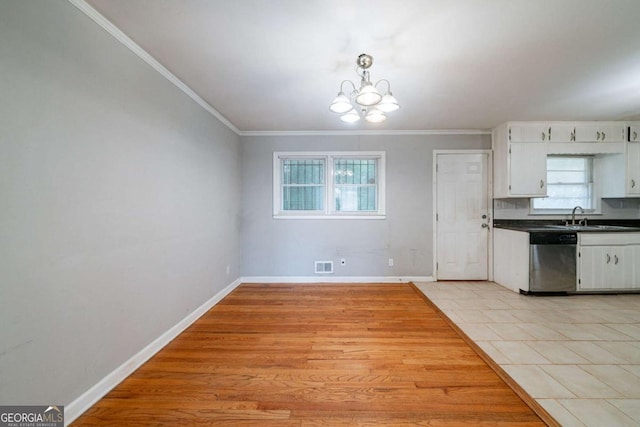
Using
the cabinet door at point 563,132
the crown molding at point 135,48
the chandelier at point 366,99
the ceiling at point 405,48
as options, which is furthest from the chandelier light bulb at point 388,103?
the cabinet door at point 563,132

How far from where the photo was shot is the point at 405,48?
1959 millimetres

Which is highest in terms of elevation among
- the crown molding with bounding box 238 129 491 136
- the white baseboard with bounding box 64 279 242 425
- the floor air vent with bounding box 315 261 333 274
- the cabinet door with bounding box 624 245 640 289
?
the crown molding with bounding box 238 129 491 136

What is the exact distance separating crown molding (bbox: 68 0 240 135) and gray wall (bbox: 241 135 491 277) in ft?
4.58

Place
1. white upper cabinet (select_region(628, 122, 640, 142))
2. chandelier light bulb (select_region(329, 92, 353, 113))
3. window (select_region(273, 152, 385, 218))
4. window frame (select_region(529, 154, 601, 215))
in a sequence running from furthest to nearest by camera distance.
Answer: window (select_region(273, 152, 385, 218))
window frame (select_region(529, 154, 601, 215))
white upper cabinet (select_region(628, 122, 640, 142))
chandelier light bulb (select_region(329, 92, 353, 113))

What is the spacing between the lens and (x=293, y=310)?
3.03 metres

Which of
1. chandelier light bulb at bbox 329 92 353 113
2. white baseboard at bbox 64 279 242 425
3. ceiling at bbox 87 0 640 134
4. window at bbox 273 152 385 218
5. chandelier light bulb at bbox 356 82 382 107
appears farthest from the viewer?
window at bbox 273 152 385 218

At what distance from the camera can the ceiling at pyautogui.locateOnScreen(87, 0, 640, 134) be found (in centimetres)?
159

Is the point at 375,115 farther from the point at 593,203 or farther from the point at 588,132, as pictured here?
the point at 593,203

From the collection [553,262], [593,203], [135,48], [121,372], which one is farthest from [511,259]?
[135,48]

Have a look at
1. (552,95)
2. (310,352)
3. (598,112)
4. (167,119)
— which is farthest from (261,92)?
(598,112)

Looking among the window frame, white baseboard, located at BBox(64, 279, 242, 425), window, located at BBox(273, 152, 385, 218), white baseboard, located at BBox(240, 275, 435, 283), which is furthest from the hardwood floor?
the window frame

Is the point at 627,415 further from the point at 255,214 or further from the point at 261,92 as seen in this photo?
the point at 255,214

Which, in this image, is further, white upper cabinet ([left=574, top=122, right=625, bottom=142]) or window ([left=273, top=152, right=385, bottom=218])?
window ([left=273, top=152, right=385, bottom=218])

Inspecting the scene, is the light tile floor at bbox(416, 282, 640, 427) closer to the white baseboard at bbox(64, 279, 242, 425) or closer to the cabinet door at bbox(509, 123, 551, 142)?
the cabinet door at bbox(509, 123, 551, 142)
